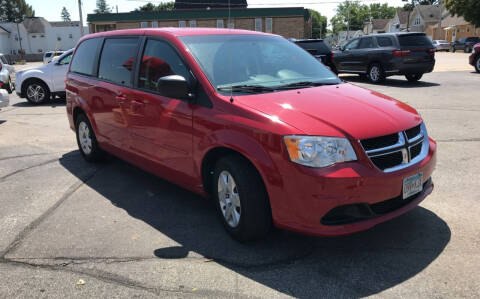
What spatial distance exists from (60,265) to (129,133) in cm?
186

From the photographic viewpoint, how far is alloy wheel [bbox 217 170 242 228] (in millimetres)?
3547

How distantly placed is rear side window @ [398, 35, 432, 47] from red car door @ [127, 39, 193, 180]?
12268mm

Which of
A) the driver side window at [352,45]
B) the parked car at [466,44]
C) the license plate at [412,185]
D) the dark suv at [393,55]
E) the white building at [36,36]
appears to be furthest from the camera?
the white building at [36,36]

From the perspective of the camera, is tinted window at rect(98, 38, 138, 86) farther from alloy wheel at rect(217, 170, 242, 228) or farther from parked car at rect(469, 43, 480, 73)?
parked car at rect(469, 43, 480, 73)

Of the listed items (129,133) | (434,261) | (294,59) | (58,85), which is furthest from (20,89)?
(434,261)

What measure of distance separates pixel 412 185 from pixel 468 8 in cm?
5281

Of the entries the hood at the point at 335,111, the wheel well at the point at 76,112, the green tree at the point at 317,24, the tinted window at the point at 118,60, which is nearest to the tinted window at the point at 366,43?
the wheel well at the point at 76,112

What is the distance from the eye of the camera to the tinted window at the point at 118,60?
4.85 meters

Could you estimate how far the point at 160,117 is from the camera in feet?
13.9

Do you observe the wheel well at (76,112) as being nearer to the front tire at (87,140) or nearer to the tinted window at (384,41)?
the front tire at (87,140)

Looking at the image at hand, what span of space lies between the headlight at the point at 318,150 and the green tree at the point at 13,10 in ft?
414

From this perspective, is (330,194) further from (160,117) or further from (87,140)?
(87,140)

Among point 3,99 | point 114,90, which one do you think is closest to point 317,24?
point 3,99

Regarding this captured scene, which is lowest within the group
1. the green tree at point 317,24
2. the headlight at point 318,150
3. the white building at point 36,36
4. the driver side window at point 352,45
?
the headlight at point 318,150
